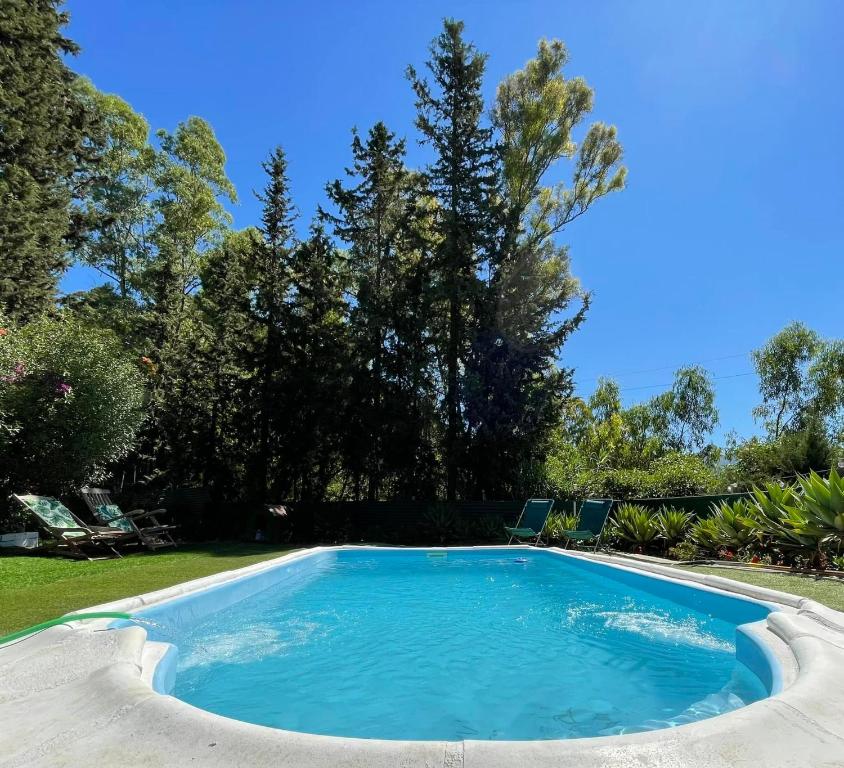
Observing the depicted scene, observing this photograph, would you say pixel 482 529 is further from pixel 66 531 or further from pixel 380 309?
pixel 66 531

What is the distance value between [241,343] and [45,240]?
5873 millimetres

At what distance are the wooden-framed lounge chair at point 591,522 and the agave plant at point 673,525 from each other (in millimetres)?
1027

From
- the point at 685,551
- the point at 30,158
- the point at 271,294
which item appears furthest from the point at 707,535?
the point at 30,158

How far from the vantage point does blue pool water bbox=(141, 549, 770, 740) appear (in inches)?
135

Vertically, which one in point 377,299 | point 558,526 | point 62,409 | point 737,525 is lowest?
point 558,526

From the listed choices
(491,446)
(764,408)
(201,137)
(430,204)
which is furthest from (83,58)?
(764,408)

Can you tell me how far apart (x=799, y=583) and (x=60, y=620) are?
688 centimetres

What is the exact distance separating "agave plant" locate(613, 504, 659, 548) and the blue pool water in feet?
9.25

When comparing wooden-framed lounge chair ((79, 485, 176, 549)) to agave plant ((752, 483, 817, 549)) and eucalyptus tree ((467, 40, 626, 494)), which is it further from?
agave plant ((752, 483, 817, 549))

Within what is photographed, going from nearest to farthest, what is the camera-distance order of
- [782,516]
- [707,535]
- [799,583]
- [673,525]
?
1. [799,583]
2. [782,516]
3. [707,535]
4. [673,525]

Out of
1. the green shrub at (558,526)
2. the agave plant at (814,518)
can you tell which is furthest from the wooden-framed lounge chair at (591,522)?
the agave plant at (814,518)

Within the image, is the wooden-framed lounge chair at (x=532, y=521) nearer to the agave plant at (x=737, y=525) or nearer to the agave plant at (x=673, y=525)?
the agave plant at (x=673, y=525)

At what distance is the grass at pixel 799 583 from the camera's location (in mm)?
4852

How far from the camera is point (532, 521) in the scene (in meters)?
12.7
